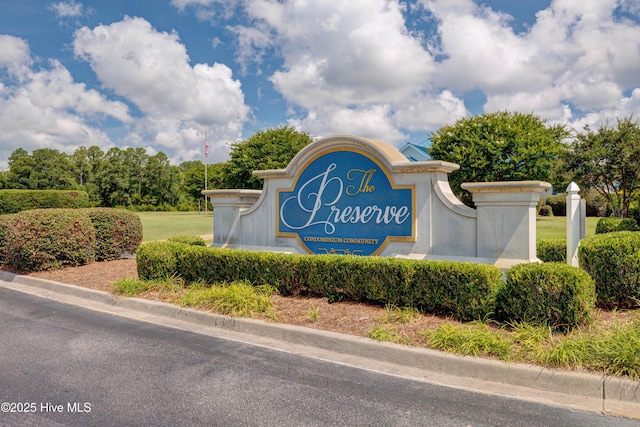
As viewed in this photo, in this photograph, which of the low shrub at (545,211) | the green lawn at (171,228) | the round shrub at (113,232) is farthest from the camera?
the low shrub at (545,211)

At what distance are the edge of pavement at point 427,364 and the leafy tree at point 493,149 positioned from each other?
21.8 metres

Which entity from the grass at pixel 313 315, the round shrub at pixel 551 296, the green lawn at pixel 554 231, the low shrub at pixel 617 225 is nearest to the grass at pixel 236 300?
the grass at pixel 313 315

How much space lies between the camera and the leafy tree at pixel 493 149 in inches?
999

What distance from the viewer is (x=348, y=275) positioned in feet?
21.1

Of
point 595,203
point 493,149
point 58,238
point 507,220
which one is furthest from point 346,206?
point 595,203

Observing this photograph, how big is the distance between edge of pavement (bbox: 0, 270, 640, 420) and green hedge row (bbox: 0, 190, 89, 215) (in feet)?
91.4

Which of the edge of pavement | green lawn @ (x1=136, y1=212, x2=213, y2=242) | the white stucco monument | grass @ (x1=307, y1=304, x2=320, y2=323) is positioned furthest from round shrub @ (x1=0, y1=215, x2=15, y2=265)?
grass @ (x1=307, y1=304, x2=320, y2=323)

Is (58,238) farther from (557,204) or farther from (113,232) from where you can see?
(557,204)

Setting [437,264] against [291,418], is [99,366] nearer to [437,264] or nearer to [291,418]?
[291,418]

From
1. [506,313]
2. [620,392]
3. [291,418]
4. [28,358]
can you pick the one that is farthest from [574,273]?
[28,358]

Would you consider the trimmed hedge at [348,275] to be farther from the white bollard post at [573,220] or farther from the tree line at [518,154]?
the tree line at [518,154]

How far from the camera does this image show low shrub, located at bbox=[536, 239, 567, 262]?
8711 mm

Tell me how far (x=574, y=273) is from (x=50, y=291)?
8.97 metres

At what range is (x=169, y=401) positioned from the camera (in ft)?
12.6
